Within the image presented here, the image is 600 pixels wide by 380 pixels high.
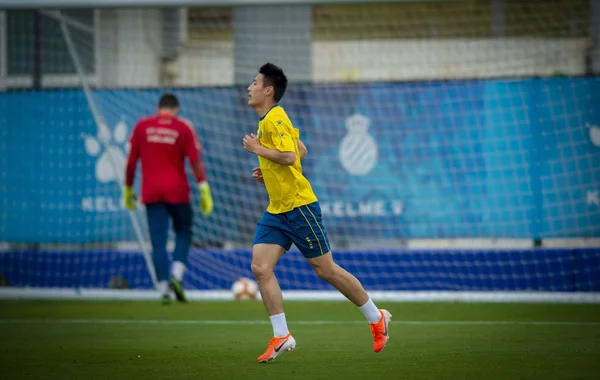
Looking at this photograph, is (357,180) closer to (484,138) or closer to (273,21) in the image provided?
(484,138)

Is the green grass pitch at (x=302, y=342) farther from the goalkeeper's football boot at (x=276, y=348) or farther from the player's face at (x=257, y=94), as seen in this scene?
the player's face at (x=257, y=94)

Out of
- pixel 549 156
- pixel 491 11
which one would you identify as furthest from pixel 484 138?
pixel 491 11

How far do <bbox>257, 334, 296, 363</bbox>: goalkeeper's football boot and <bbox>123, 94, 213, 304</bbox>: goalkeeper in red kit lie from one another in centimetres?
446

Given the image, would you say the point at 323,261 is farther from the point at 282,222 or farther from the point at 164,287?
the point at 164,287

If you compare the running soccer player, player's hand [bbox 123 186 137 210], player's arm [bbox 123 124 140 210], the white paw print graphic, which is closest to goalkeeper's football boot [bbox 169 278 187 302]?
player's hand [bbox 123 186 137 210]

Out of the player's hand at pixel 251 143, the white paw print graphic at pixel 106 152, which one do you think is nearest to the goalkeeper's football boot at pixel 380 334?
the player's hand at pixel 251 143

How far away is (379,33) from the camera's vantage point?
1788 cm

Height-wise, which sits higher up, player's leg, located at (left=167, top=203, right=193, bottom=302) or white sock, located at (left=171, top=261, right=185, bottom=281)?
player's leg, located at (left=167, top=203, right=193, bottom=302)

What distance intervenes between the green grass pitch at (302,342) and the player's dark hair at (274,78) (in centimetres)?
176

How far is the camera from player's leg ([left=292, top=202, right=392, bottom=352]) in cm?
616

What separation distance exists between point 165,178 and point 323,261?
4482 mm

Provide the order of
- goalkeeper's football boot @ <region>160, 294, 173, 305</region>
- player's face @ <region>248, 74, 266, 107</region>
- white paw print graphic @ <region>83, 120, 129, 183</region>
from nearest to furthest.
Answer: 1. player's face @ <region>248, 74, 266, 107</region>
2. goalkeeper's football boot @ <region>160, 294, 173, 305</region>
3. white paw print graphic @ <region>83, 120, 129, 183</region>

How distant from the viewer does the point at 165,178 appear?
1033cm

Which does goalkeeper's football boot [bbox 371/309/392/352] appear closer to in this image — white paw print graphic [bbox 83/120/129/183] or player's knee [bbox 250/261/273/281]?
player's knee [bbox 250/261/273/281]
